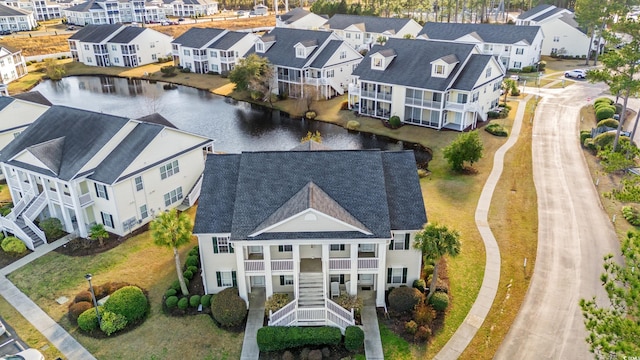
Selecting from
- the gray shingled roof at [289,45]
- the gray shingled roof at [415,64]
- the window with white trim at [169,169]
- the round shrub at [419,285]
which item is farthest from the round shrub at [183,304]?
the gray shingled roof at [289,45]

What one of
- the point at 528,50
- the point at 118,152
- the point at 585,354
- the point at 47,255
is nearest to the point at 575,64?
the point at 528,50

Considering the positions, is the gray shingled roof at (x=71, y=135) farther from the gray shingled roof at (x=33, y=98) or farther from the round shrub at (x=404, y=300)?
the round shrub at (x=404, y=300)

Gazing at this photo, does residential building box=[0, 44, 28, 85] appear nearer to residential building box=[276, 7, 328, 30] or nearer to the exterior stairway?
residential building box=[276, 7, 328, 30]

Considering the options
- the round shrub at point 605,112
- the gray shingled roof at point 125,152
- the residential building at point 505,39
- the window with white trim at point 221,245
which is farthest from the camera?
the residential building at point 505,39

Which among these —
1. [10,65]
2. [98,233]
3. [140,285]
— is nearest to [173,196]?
[98,233]

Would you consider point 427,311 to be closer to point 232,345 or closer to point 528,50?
point 232,345

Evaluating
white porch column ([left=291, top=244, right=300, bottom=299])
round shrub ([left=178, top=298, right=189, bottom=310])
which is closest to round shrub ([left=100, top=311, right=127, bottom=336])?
round shrub ([left=178, top=298, right=189, bottom=310])
